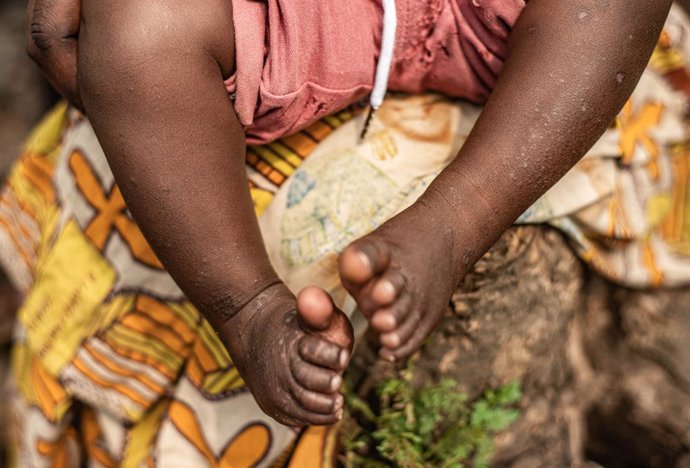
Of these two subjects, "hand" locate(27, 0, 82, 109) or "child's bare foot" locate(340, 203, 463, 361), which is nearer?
"child's bare foot" locate(340, 203, 463, 361)

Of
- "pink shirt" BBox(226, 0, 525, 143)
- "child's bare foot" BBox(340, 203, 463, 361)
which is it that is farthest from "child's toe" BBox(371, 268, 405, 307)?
"pink shirt" BBox(226, 0, 525, 143)

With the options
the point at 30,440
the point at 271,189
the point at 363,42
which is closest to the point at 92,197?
the point at 271,189

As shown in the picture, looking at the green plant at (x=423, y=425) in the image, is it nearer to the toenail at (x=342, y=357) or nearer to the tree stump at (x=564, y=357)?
the tree stump at (x=564, y=357)

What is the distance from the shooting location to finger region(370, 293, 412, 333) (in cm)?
87

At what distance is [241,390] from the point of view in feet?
4.33

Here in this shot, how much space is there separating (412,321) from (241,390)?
1.74 feet

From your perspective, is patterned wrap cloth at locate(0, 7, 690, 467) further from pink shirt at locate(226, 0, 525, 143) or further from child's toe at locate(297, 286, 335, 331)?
child's toe at locate(297, 286, 335, 331)

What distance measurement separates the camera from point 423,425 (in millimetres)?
1329

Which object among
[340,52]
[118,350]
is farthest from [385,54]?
[118,350]

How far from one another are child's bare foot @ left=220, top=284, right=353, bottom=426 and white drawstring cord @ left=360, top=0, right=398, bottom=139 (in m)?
0.35

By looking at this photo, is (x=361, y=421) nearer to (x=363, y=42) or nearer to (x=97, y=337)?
(x=97, y=337)

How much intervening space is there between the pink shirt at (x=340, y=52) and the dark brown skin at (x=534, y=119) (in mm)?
110

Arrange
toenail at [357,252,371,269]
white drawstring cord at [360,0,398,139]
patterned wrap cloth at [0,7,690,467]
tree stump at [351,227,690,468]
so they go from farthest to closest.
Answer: tree stump at [351,227,690,468] → patterned wrap cloth at [0,7,690,467] → white drawstring cord at [360,0,398,139] → toenail at [357,252,371,269]

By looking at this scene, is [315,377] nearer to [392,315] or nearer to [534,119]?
[392,315]
